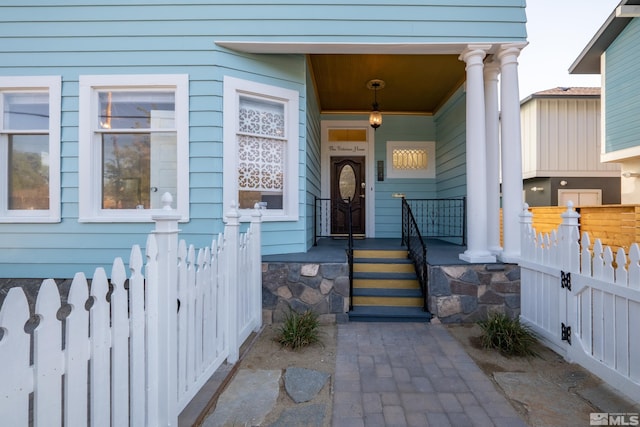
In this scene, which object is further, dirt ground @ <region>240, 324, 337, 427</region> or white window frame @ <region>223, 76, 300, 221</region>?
white window frame @ <region>223, 76, 300, 221</region>

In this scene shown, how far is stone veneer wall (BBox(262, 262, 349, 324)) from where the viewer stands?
3.60m

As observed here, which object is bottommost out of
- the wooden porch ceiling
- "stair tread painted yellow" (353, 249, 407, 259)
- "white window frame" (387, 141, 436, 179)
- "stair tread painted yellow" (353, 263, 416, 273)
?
"stair tread painted yellow" (353, 263, 416, 273)

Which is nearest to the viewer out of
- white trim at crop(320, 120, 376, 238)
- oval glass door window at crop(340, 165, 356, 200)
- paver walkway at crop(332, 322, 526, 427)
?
paver walkway at crop(332, 322, 526, 427)

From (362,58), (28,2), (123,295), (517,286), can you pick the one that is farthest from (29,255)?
(517,286)

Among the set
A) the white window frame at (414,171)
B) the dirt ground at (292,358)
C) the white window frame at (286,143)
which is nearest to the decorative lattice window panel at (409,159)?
the white window frame at (414,171)

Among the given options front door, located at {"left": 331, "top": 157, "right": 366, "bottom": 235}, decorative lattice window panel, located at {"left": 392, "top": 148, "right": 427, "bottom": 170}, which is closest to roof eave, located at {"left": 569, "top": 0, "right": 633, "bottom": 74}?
decorative lattice window panel, located at {"left": 392, "top": 148, "right": 427, "bottom": 170}

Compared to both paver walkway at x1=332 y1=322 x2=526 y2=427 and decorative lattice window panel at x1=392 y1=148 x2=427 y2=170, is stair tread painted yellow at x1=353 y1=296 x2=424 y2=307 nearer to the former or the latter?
paver walkway at x1=332 y1=322 x2=526 y2=427

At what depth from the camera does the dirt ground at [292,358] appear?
2205 millimetres

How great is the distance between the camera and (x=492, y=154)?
431 centimetres

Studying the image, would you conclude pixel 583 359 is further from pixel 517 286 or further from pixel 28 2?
pixel 28 2

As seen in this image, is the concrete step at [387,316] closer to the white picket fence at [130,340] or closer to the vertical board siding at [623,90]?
the white picket fence at [130,340]

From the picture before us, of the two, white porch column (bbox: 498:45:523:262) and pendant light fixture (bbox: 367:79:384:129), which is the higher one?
pendant light fixture (bbox: 367:79:384:129)

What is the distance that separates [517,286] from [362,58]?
3.53m

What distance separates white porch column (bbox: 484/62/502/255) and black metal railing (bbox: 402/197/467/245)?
112 cm
